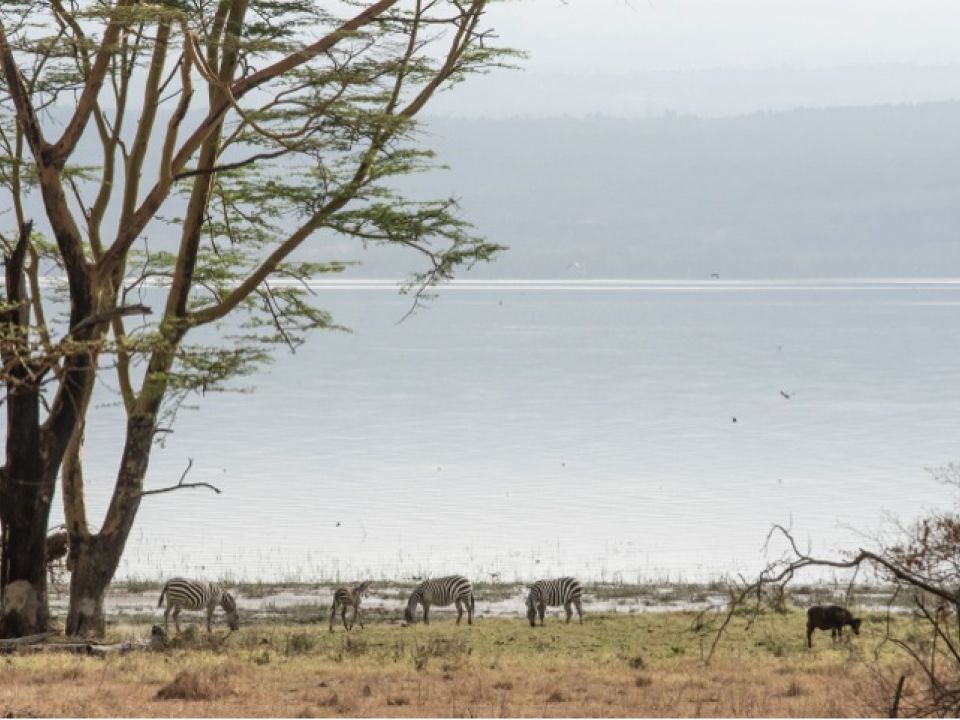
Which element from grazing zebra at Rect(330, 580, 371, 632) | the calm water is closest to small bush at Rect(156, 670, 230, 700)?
grazing zebra at Rect(330, 580, 371, 632)

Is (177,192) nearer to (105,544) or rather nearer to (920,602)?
(105,544)

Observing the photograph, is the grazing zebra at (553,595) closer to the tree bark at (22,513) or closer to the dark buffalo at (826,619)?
the dark buffalo at (826,619)

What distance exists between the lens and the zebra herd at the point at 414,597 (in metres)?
20.4

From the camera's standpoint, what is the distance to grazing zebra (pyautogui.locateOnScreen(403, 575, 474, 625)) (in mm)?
20938

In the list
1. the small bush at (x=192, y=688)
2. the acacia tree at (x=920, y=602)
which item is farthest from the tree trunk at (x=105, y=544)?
the acacia tree at (x=920, y=602)

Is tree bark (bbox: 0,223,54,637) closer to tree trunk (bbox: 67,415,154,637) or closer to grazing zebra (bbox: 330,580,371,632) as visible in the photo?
tree trunk (bbox: 67,415,154,637)

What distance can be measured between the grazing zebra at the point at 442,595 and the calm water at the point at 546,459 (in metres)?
6.18

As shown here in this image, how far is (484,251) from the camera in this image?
20.2 metres

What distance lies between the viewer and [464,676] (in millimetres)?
14227

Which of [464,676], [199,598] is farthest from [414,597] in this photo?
[464,676]

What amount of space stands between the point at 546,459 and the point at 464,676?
3278 cm

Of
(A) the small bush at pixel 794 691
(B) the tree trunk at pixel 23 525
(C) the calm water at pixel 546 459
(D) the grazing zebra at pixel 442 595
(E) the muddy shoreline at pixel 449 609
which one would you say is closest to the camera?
(A) the small bush at pixel 794 691

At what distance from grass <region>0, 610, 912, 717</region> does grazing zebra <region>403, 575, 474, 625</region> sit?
5.56ft

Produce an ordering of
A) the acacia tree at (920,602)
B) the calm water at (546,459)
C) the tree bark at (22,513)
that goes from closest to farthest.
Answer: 1. the acacia tree at (920,602)
2. the tree bark at (22,513)
3. the calm water at (546,459)
